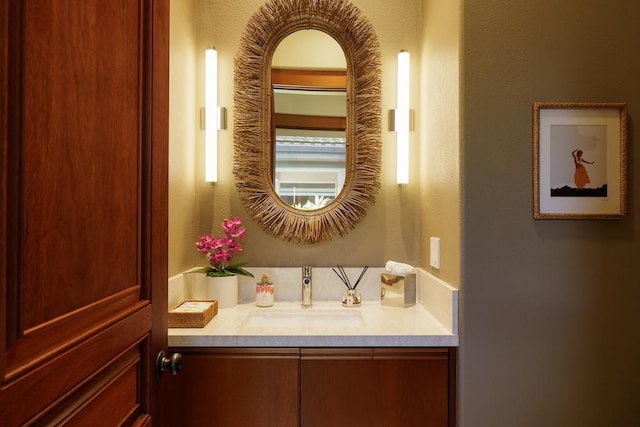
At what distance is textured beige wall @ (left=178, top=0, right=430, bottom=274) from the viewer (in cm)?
169

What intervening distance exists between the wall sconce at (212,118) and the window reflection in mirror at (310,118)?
26 centimetres

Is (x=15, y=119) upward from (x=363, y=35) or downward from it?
downward

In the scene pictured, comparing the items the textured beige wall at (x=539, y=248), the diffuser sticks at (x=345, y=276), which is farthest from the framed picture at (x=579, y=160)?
the diffuser sticks at (x=345, y=276)

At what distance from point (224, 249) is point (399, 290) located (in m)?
0.81

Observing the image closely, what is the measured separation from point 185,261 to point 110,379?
2.86ft

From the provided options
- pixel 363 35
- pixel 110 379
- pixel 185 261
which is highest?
pixel 363 35

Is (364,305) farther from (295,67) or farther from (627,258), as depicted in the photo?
(295,67)

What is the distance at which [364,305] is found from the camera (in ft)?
5.34

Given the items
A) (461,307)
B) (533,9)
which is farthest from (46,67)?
(533,9)

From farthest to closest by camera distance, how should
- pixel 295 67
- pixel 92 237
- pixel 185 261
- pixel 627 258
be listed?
pixel 295 67 → pixel 185 261 → pixel 627 258 → pixel 92 237

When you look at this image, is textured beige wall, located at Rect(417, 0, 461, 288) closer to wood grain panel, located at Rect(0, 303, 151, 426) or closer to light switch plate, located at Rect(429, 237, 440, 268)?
light switch plate, located at Rect(429, 237, 440, 268)

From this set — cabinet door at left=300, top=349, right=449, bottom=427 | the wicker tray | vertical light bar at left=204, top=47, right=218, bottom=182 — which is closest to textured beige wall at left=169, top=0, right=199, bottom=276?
vertical light bar at left=204, top=47, right=218, bottom=182

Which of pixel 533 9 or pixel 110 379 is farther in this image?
pixel 533 9

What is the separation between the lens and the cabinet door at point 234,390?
1.22 m
